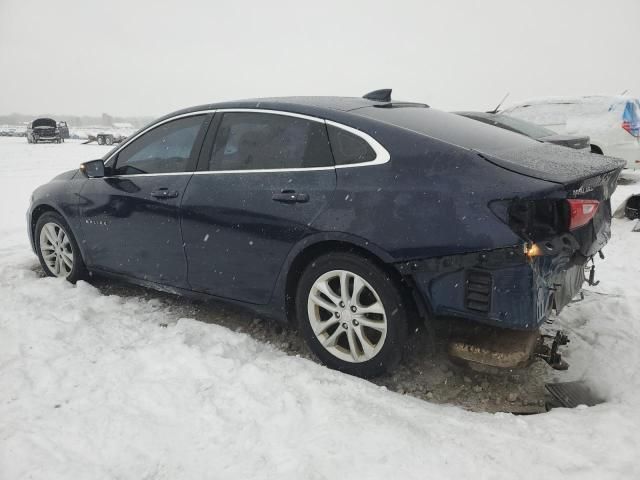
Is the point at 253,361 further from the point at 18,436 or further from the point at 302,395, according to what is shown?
the point at 18,436

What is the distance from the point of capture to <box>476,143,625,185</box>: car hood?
2.31 meters

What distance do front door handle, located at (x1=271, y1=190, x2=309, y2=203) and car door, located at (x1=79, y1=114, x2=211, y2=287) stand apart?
819mm

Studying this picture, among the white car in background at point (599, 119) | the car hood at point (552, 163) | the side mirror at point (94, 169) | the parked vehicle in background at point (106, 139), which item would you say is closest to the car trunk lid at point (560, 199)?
the car hood at point (552, 163)

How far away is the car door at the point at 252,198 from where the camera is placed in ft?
9.25

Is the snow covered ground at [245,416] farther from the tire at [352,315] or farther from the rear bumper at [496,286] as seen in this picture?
the rear bumper at [496,286]

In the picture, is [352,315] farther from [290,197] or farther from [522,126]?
[522,126]

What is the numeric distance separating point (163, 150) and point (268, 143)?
3.29ft

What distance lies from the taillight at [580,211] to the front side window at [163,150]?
7.97 ft

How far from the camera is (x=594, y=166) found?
8.53ft

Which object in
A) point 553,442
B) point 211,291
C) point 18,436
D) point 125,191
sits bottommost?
point 553,442

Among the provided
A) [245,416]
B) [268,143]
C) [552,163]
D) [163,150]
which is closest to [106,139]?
[163,150]

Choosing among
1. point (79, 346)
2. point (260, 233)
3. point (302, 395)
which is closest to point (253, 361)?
point (302, 395)

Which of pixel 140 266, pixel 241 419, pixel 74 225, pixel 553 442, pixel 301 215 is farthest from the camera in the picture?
pixel 74 225

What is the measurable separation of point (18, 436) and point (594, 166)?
10.3 ft
